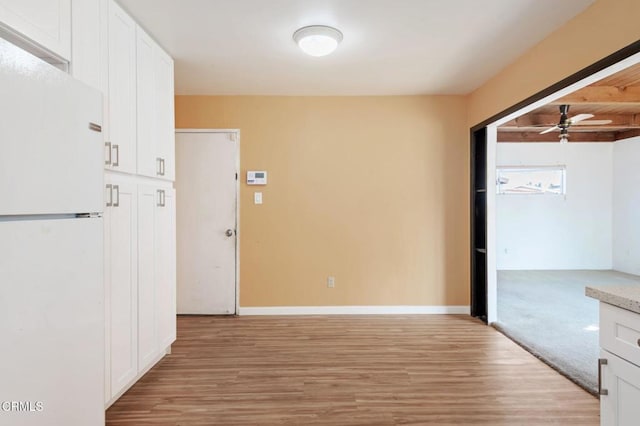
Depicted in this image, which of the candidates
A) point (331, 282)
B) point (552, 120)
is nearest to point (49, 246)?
point (331, 282)

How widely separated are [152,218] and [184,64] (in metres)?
1.45

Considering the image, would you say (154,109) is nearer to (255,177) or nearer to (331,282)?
(255,177)

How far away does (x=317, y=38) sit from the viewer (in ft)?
7.30

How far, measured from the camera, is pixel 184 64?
2770 mm

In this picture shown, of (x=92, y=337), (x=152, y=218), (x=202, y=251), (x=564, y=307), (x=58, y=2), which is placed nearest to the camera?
(x=92, y=337)

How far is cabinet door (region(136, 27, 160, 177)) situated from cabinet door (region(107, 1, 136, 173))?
57 mm

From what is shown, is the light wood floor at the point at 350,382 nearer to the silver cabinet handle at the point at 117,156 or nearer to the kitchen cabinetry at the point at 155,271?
the kitchen cabinetry at the point at 155,271

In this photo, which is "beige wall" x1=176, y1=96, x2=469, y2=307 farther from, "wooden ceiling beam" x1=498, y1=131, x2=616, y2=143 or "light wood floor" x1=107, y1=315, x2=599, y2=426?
"wooden ceiling beam" x1=498, y1=131, x2=616, y2=143

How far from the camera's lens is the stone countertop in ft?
3.42

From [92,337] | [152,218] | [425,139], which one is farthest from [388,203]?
[92,337]

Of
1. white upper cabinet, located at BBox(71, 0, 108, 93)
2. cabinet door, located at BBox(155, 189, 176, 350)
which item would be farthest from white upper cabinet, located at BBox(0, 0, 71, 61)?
cabinet door, located at BBox(155, 189, 176, 350)

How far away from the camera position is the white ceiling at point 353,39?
1984mm

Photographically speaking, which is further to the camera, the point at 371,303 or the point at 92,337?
the point at 371,303

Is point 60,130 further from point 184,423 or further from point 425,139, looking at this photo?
point 425,139
